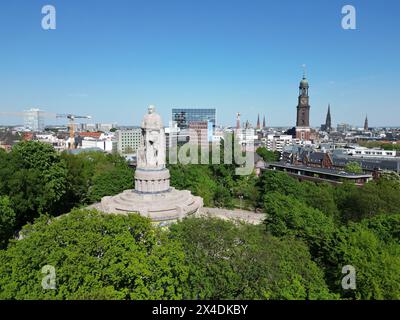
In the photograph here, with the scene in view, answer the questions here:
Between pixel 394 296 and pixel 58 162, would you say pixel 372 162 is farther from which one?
pixel 58 162

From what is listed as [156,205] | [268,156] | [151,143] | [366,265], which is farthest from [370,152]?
[366,265]

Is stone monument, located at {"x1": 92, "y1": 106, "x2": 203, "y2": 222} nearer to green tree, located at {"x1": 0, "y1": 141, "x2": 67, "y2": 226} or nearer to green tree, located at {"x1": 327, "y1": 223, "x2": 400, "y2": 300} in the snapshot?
green tree, located at {"x1": 0, "y1": 141, "x2": 67, "y2": 226}

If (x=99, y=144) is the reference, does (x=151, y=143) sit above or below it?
above

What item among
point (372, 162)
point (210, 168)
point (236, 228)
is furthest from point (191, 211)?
point (372, 162)

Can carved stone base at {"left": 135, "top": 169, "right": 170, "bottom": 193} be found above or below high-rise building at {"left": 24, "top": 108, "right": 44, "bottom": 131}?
below

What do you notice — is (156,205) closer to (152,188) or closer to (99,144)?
(152,188)

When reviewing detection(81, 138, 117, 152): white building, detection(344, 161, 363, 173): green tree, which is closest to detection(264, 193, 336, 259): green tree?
detection(344, 161, 363, 173): green tree
